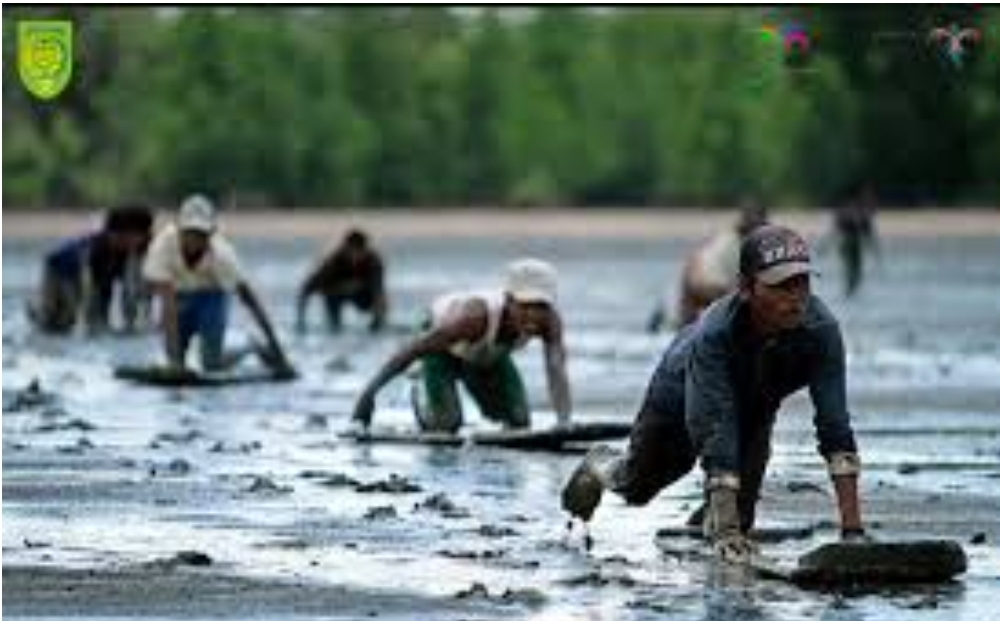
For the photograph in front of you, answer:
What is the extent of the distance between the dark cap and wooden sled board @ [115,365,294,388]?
1443 centimetres

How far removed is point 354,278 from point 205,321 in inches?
419

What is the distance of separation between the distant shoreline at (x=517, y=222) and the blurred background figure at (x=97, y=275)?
5010 centimetres

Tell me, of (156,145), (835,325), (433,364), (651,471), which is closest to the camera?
(835,325)

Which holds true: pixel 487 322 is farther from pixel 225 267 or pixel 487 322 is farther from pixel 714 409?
pixel 225 267

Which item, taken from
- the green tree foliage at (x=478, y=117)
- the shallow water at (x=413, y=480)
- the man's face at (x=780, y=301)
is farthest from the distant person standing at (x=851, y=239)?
the green tree foliage at (x=478, y=117)

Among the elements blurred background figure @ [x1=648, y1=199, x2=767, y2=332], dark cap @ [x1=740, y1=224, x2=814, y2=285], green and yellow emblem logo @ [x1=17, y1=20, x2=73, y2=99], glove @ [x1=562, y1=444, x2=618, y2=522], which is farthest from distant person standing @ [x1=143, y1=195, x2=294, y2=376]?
dark cap @ [x1=740, y1=224, x2=814, y2=285]

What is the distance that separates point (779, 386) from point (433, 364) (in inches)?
289

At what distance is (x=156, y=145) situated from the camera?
117625mm

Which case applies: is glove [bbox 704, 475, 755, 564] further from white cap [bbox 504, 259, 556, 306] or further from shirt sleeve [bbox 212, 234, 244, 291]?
shirt sleeve [bbox 212, 234, 244, 291]

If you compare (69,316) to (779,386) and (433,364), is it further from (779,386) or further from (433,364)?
(779,386)

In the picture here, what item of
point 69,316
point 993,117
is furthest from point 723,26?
point 69,316

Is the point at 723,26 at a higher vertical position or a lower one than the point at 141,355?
higher

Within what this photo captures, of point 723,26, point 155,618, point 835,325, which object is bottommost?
point 155,618

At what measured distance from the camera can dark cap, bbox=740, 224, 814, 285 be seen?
14164mm
